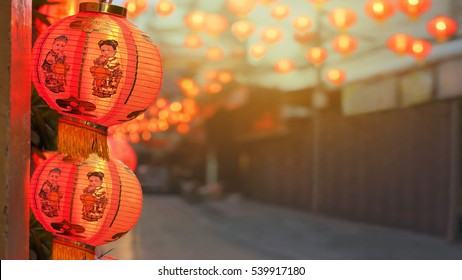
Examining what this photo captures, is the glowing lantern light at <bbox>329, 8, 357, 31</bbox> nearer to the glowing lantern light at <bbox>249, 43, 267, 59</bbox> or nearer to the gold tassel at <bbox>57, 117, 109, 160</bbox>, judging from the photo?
the glowing lantern light at <bbox>249, 43, 267, 59</bbox>

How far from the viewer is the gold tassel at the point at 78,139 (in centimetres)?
379

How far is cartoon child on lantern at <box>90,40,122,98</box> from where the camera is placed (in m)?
3.71

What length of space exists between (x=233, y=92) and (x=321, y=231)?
1458 centimetres

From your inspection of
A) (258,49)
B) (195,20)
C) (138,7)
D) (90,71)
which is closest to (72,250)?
(90,71)

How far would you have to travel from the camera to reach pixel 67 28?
374 cm

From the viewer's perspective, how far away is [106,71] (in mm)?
3721

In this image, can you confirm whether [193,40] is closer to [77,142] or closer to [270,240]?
[270,240]

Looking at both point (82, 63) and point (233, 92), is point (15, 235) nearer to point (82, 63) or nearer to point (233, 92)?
point (82, 63)

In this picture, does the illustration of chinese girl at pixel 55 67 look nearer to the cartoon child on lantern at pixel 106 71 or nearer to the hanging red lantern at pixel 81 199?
the cartoon child on lantern at pixel 106 71

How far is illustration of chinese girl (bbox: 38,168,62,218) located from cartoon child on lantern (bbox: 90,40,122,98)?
0.53 meters

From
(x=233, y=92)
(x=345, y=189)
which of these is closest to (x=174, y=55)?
(x=233, y=92)

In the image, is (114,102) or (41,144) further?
(41,144)

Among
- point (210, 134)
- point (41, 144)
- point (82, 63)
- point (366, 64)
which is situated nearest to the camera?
point (82, 63)

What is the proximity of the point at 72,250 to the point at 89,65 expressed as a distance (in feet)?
3.69
